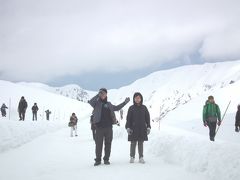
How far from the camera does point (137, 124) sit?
11.4 meters

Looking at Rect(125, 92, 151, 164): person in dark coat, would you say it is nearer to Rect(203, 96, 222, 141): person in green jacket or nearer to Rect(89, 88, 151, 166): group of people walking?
Rect(89, 88, 151, 166): group of people walking

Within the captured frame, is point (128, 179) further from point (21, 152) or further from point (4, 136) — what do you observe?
point (4, 136)

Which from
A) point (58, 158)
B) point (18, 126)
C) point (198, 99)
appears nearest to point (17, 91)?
point (198, 99)

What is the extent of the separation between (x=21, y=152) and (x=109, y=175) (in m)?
6.94

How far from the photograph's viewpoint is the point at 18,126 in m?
18.8

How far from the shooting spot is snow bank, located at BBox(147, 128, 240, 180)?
26.0 feet

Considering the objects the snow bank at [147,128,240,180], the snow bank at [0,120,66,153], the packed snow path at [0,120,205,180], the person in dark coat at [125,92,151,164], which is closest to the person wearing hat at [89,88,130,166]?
the person in dark coat at [125,92,151,164]

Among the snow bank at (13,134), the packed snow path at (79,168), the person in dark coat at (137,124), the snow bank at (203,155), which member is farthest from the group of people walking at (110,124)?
the snow bank at (13,134)

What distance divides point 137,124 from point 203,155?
2643 mm

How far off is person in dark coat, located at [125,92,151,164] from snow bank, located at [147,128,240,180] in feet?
3.46

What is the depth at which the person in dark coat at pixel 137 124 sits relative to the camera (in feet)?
37.0

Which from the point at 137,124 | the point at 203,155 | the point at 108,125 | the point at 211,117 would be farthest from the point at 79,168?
the point at 211,117

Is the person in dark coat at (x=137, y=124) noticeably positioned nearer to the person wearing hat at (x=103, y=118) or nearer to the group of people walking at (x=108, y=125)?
the group of people walking at (x=108, y=125)

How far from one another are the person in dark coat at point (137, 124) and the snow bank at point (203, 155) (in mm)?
1053
